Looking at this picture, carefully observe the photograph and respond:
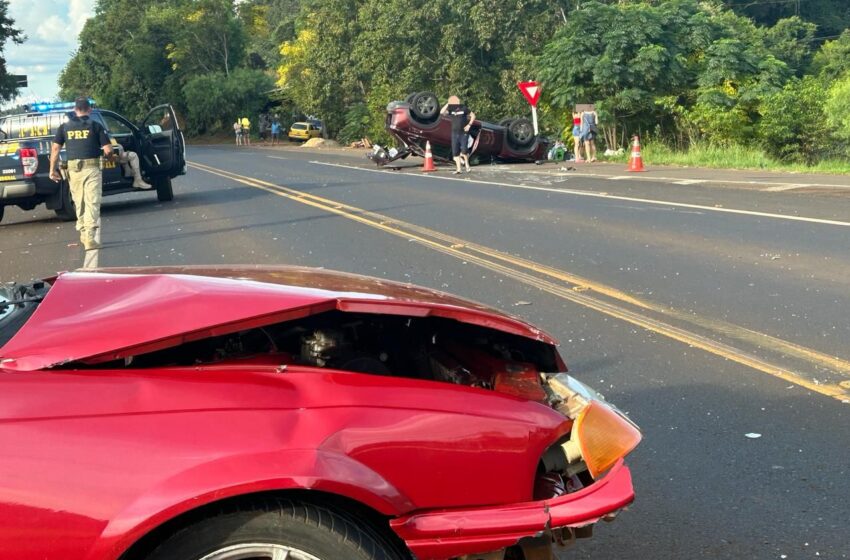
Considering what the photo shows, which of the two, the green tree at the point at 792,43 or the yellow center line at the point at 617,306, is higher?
the green tree at the point at 792,43

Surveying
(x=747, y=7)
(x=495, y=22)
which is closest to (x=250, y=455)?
(x=495, y=22)

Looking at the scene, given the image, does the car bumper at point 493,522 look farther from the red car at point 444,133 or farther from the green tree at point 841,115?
the red car at point 444,133

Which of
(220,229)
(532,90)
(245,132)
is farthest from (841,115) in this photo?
(245,132)

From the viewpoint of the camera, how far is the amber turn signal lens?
264 cm

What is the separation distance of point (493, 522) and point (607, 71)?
84.7 feet

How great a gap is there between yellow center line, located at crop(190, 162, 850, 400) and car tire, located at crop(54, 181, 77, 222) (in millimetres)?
5248

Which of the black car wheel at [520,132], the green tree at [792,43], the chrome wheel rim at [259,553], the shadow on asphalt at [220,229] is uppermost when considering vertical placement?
the green tree at [792,43]

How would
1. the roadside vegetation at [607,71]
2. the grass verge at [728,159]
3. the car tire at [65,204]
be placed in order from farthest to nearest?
1. the roadside vegetation at [607,71]
2. the grass verge at [728,159]
3. the car tire at [65,204]

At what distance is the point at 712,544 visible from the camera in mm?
3582

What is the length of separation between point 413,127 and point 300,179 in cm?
437

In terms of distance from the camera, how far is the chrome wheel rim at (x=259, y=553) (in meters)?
2.27

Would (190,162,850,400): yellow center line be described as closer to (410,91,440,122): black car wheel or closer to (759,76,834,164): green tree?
(410,91,440,122): black car wheel

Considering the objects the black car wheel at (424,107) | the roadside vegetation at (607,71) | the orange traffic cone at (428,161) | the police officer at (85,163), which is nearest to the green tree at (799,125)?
the roadside vegetation at (607,71)

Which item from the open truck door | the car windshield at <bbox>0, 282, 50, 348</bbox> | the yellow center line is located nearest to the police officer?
the yellow center line
